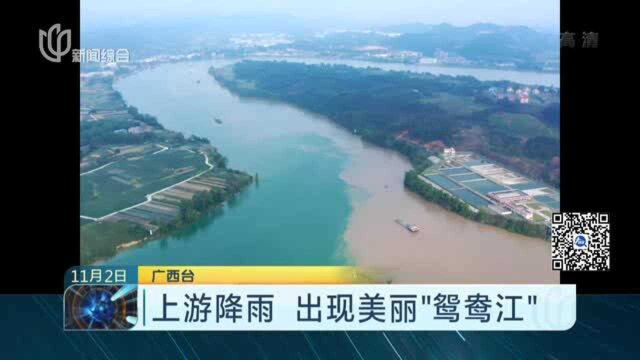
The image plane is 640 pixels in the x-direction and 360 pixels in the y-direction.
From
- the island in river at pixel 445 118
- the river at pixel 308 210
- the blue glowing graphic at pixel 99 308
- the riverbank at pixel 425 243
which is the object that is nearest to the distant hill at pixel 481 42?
the island in river at pixel 445 118

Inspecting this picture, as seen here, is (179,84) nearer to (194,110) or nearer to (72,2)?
(194,110)

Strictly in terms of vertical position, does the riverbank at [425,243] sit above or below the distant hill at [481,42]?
below

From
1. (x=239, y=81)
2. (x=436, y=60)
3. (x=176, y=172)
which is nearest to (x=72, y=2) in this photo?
(x=176, y=172)

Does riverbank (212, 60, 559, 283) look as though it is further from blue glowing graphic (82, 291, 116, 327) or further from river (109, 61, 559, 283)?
blue glowing graphic (82, 291, 116, 327)

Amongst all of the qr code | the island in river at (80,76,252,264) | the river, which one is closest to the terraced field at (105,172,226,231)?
the island in river at (80,76,252,264)

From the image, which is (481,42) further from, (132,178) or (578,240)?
(132,178)

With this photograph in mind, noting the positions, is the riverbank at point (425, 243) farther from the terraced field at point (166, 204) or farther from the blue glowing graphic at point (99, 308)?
the blue glowing graphic at point (99, 308)
